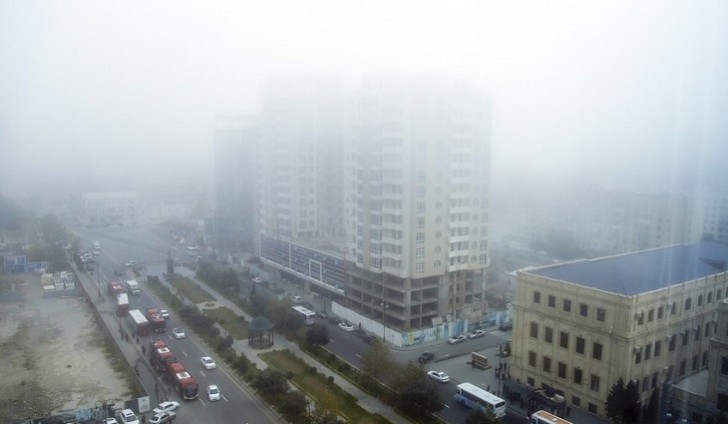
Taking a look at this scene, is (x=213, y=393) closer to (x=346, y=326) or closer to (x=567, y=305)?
(x=346, y=326)

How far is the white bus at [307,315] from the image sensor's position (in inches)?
314

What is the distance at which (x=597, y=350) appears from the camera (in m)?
5.21

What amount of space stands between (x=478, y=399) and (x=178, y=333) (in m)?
4.08

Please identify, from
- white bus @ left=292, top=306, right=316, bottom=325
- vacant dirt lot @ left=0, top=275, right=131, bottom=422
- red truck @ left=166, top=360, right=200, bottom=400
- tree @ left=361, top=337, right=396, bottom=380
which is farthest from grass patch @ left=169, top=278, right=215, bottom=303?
tree @ left=361, top=337, right=396, bottom=380

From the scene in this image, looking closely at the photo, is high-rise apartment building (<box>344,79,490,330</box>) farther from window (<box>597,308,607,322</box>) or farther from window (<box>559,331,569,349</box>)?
window (<box>597,308,607,322</box>)

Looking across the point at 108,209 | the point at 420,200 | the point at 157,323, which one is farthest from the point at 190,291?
the point at 108,209

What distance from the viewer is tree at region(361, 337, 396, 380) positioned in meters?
5.50

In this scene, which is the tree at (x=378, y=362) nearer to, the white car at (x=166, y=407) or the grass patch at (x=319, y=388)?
the grass patch at (x=319, y=388)

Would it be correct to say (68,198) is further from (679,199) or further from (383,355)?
(679,199)

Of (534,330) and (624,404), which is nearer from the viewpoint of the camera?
(624,404)

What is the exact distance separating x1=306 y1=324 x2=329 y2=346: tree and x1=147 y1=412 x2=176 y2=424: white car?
2.05 meters

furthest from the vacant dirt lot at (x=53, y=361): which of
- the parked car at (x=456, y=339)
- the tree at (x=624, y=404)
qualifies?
the tree at (x=624, y=404)

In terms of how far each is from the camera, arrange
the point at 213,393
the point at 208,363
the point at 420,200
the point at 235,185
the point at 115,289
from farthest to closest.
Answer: the point at 235,185 < the point at 115,289 < the point at 420,200 < the point at 208,363 < the point at 213,393

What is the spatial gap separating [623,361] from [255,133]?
29.3ft
